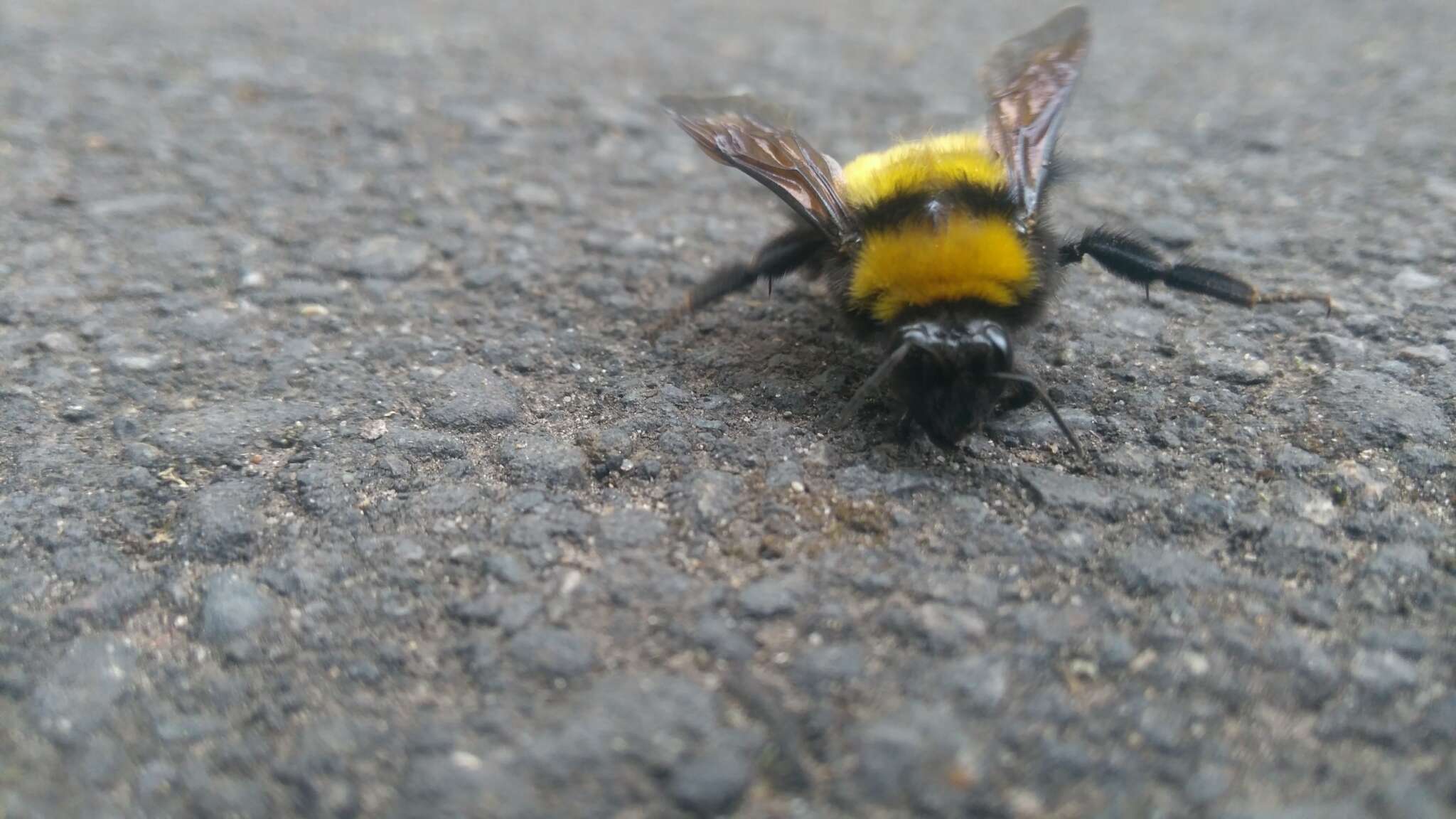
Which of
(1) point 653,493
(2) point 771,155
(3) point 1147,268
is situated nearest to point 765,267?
(2) point 771,155

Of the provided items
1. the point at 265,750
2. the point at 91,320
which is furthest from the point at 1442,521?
the point at 91,320

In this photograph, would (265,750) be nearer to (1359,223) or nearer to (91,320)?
(91,320)

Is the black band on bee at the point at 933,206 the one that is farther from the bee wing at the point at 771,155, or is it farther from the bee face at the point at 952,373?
the bee face at the point at 952,373

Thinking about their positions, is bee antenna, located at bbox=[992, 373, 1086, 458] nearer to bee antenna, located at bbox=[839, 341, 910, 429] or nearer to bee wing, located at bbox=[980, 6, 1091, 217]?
bee antenna, located at bbox=[839, 341, 910, 429]

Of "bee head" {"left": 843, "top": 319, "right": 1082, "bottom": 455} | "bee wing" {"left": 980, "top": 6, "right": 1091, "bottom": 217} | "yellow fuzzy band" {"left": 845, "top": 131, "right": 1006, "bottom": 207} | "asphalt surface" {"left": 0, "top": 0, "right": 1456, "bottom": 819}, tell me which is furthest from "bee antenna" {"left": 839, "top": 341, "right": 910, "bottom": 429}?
"bee wing" {"left": 980, "top": 6, "right": 1091, "bottom": 217}

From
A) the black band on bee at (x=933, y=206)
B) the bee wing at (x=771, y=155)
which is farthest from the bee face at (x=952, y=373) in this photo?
the bee wing at (x=771, y=155)

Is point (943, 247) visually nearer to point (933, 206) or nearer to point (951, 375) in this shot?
point (933, 206)

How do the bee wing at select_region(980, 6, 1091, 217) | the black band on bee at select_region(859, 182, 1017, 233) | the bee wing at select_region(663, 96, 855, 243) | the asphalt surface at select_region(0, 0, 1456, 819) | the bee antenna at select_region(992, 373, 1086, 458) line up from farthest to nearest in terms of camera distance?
the bee wing at select_region(980, 6, 1091, 217) → the bee wing at select_region(663, 96, 855, 243) → the black band on bee at select_region(859, 182, 1017, 233) → the bee antenna at select_region(992, 373, 1086, 458) → the asphalt surface at select_region(0, 0, 1456, 819)
